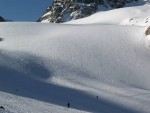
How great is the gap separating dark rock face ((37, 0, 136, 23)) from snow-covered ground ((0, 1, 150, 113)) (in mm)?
33720

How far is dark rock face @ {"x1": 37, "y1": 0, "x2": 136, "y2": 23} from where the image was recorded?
104750 mm

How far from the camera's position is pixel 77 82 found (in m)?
39.6

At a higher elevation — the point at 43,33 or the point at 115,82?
the point at 43,33

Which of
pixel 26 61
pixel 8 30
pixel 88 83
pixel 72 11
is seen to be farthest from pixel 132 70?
pixel 72 11

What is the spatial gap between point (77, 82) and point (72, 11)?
68.4 metres

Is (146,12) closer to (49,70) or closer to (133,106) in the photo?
(49,70)

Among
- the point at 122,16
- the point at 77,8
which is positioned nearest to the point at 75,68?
the point at 122,16

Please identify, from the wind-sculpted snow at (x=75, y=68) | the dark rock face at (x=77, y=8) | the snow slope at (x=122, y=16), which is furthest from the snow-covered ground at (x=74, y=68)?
the dark rock face at (x=77, y=8)

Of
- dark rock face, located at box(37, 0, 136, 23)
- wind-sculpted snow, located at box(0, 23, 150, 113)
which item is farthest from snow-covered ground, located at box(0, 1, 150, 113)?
dark rock face, located at box(37, 0, 136, 23)

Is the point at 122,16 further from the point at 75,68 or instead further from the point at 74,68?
the point at 74,68

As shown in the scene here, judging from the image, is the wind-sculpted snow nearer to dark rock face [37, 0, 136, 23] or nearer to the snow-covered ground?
the snow-covered ground

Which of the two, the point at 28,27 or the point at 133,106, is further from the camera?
the point at 28,27

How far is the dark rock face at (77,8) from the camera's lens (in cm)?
10475

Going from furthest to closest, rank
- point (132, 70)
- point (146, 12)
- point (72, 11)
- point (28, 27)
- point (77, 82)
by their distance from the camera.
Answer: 1. point (72, 11)
2. point (146, 12)
3. point (28, 27)
4. point (132, 70)
5. point (77, 82)
